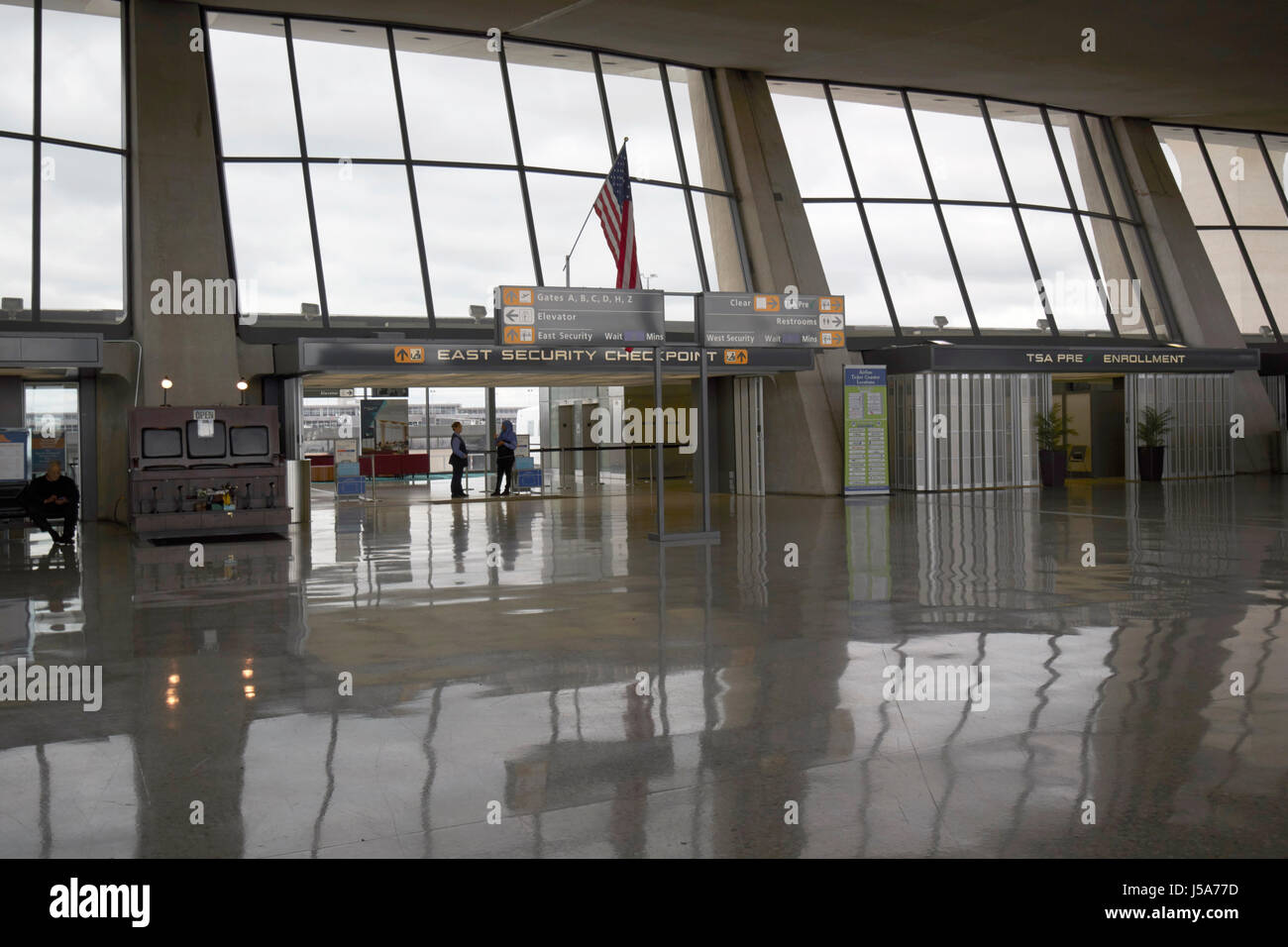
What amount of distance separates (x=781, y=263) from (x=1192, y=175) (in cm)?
1337

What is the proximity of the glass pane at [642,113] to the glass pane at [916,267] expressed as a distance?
15.2 feet

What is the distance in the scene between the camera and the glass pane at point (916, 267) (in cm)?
2414

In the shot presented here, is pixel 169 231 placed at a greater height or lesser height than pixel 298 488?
greater

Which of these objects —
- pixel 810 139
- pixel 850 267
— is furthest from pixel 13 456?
pixel 810 139

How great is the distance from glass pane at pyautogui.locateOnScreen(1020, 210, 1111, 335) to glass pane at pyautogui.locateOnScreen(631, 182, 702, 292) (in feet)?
26.8

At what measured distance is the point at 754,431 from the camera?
23484 millimetres

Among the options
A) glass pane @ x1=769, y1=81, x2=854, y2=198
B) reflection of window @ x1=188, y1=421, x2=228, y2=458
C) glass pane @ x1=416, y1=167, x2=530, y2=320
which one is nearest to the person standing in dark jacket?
glass pane @ x1=416, y1=167, x2=530, y2=320

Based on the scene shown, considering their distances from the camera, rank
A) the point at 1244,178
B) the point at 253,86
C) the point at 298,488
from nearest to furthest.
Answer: the point at 298,488 < the point at 253,86 < the point at 1244,178

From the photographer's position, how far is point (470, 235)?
20.9m

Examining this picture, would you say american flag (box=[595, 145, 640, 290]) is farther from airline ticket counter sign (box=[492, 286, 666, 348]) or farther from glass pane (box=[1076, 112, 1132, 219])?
glass pane (box=[1076, 112, 1132, 219])

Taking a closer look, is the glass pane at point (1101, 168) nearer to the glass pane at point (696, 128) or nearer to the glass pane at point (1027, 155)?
the glass pane at point (1027, 155)

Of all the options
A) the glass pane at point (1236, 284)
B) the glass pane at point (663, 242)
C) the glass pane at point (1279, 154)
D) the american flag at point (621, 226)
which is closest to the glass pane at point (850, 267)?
the glass pane at point (663, 242)

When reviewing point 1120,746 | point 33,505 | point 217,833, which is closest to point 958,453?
point 33,505

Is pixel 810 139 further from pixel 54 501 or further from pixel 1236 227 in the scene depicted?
pixel 54 501
